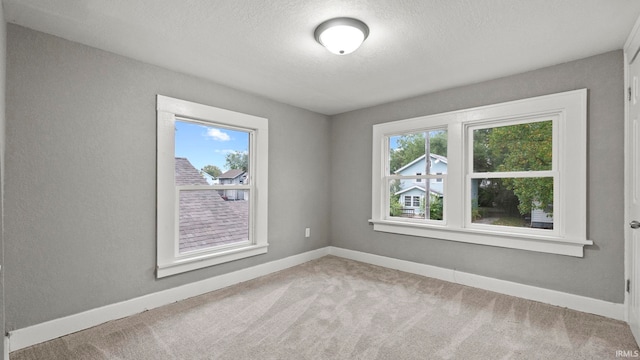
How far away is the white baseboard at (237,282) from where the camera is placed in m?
2.08

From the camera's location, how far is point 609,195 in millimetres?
2445

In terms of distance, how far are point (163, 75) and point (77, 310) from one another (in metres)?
2.13

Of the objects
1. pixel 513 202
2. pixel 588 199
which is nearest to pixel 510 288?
pixel 513 202

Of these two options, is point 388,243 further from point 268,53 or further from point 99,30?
point 99,30

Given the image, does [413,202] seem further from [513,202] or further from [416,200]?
[513,202]

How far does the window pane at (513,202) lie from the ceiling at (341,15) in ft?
3.72

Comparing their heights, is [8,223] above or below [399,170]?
below

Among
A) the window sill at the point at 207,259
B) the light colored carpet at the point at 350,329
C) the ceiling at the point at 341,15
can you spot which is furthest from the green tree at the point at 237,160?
the light colored carpet at the point at 350,329

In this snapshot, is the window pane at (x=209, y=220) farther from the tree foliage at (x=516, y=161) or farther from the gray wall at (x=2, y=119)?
the tree foliage at (x=516, y=161)

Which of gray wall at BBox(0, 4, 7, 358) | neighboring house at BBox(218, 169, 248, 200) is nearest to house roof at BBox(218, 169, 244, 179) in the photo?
neighboring house at BBox(218, 169, 248, 200)

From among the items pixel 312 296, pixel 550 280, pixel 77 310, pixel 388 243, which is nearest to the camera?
pixel 77 310

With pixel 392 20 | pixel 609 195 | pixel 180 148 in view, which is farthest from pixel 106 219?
pixel 609 195

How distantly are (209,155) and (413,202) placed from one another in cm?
263

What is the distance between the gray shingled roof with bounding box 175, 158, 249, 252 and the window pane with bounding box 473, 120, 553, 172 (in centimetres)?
286
